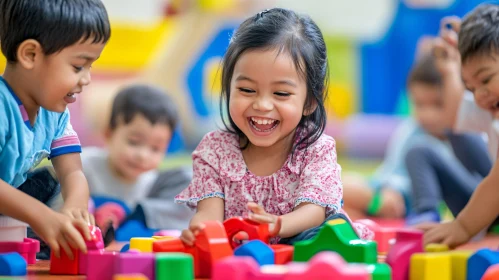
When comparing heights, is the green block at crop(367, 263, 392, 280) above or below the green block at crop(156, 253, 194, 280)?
below

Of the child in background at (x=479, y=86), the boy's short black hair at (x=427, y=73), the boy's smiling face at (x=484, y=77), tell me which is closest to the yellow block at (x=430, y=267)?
the child in background at (x=479, y=86)

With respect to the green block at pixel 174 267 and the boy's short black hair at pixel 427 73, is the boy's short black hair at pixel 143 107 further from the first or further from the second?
the green block at pixel 174 267

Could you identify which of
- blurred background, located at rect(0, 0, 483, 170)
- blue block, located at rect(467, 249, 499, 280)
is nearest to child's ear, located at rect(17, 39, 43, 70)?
blue block, located at rect(467, 249, 499, 280)

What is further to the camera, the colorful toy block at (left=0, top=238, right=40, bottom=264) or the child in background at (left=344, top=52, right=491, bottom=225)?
the child in background at (left=344, top=52, right=491, bottom=225)

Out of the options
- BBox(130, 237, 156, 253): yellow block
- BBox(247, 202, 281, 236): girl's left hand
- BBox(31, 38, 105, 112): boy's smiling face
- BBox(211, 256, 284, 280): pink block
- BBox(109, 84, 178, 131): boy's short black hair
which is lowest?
BBox(211, 256, 284, 280): pink block

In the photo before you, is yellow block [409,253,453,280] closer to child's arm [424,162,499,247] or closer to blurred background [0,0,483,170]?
child's arm [424,162,499,247]

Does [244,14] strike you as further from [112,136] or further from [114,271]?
[114,271]

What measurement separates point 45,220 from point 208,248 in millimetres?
250

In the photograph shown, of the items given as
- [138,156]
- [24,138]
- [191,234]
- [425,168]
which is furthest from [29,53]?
[425,168]

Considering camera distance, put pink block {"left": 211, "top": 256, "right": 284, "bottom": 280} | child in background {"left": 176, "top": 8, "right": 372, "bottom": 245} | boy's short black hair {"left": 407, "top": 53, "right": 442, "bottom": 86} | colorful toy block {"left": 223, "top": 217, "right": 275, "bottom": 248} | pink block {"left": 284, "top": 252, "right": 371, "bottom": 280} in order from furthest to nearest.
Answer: boy's short black hair {"left": 407, "top": 53, "right": 442, "bottom": 86}, child in background {"left": 176, "top": 8, "right": 372, "bottom": 245}, colorful toy block {"left": 223, "top": 217, "right": 275, "bottom": 248}, pink block {"left": 211, "top": 256, "right": 284, "bottom": 280}, pink block {"left": 284, "top": 252, "right": 371, "bottom": 280}

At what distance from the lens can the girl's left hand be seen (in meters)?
1.34

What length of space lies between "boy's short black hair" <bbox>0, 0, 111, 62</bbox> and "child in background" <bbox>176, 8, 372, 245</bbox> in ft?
0.97

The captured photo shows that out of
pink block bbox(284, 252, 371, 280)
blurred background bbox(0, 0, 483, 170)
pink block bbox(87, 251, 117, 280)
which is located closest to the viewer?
pink block bbox(284, 252, 371, 280)

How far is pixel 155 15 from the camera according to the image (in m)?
5.01
